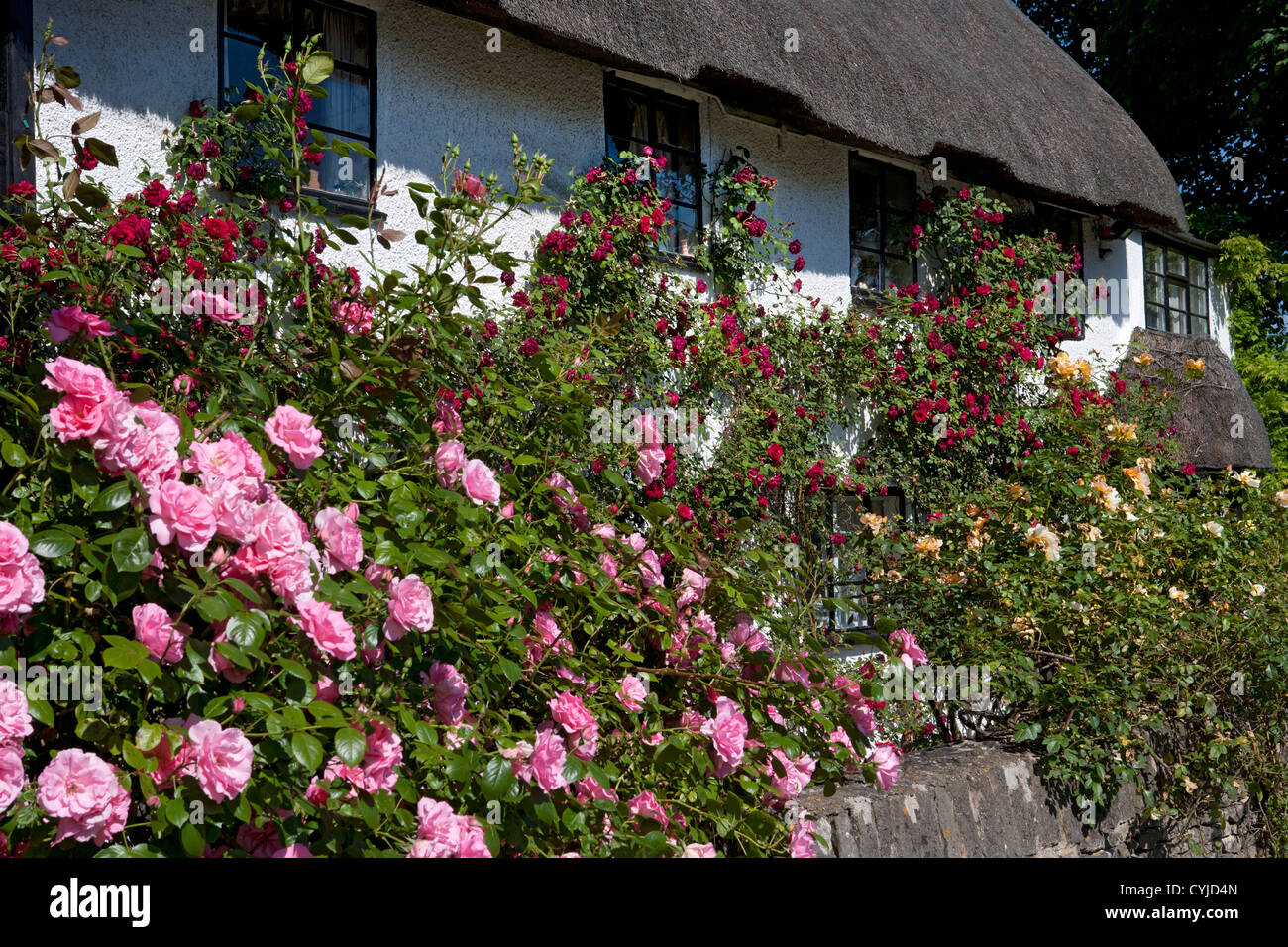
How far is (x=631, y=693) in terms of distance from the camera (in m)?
2.31

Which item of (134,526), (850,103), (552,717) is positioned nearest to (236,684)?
(134,526)

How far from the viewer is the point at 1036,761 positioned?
12.0ft

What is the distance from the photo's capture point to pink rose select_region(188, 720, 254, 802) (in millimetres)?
1437

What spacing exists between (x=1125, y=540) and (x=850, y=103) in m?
3.11

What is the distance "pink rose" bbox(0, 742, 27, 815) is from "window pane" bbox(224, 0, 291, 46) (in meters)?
3.67

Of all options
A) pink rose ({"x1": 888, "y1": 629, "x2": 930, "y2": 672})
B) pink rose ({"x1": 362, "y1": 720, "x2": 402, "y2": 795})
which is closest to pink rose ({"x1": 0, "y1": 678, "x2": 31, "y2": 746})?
pink rose ({"x1": 362, "y1": 720, "x2": 402, "y2": 795})

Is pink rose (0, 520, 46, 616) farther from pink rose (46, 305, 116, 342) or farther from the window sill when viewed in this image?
the window sill

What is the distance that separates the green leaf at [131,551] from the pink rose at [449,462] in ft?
2.50

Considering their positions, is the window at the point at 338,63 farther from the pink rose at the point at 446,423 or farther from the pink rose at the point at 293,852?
the pink rose at the point at 293,852

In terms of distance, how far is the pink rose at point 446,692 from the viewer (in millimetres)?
1908

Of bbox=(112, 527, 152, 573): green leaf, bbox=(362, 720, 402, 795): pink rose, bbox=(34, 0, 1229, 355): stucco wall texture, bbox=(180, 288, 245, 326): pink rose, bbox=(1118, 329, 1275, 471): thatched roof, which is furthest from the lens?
bbox=(1118, 329, 1275, 471): thatched roof

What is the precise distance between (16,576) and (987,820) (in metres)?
2.91

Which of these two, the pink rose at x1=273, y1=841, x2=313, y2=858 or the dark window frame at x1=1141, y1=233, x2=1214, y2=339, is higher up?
the dark window frame at x1=1141, y1=233, x2=1214, y2=339

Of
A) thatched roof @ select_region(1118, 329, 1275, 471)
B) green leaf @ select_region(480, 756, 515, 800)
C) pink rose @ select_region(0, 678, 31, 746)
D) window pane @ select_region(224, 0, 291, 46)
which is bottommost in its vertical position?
green leaf @ select_region(480, 756, 515, 800)
